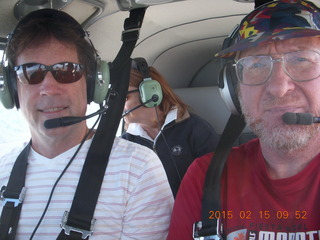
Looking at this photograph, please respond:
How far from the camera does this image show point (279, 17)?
1258mm

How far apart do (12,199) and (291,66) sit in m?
1.09

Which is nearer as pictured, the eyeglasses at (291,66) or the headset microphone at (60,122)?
the eyeglasses at (291,66)

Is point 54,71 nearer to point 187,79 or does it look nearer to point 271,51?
point 271,51

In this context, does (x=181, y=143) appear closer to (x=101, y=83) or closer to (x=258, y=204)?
(x=101, y=83)

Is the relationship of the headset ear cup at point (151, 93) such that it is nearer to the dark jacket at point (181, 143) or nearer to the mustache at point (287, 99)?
the dark jacket at point (181, 143)

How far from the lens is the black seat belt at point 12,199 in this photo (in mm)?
1335

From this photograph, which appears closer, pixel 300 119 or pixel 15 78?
pixel 300 119

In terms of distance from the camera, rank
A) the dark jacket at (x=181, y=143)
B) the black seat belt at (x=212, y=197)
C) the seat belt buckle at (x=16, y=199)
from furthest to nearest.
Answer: the dark jacket at (x=181, y=143), the seat belt buckle at (x=16, y=199), the black seat belt at (x=212, y=197)

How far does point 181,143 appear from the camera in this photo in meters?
2.38

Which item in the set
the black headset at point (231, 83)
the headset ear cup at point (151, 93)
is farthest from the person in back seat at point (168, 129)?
the black headset at point (231, 83)

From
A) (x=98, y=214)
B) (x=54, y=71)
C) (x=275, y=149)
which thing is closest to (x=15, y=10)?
(x=54, y=71)

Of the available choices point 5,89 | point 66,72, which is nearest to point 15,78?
point 5,89

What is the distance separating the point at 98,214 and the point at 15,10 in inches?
35.5

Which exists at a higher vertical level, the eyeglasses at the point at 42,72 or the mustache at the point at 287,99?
the eyeglasses at the point at 42,72
